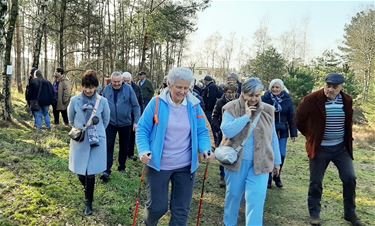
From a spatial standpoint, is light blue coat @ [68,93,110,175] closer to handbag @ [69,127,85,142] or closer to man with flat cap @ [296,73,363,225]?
handbag @ [69,127,85,142]

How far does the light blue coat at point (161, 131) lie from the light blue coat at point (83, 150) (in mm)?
1214

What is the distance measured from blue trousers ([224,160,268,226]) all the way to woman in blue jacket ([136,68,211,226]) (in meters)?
0.65

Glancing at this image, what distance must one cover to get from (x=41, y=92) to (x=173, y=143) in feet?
24.8

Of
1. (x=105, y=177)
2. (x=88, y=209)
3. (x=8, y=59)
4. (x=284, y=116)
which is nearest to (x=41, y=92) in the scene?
(x=8, y=59)

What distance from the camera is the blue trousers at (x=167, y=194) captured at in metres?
3.90

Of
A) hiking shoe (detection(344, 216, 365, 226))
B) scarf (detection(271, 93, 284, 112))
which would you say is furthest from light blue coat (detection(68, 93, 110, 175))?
hiking shoe (detection(344, 216, 365, 226))

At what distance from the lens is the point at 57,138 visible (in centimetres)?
901

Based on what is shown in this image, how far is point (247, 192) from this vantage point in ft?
14.3

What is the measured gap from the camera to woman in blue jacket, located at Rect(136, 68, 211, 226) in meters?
3.81

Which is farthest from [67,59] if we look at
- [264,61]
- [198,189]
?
[198,189]

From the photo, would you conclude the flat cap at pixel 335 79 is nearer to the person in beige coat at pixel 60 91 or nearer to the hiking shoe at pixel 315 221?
the hiking shoe at pixel 315 221

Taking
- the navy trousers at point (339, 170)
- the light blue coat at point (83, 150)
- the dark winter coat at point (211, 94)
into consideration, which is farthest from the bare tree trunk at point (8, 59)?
the navy trousers at point (339, 170)

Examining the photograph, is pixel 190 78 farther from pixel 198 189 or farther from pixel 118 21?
pixel 118 21

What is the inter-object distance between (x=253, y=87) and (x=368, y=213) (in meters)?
3.67
